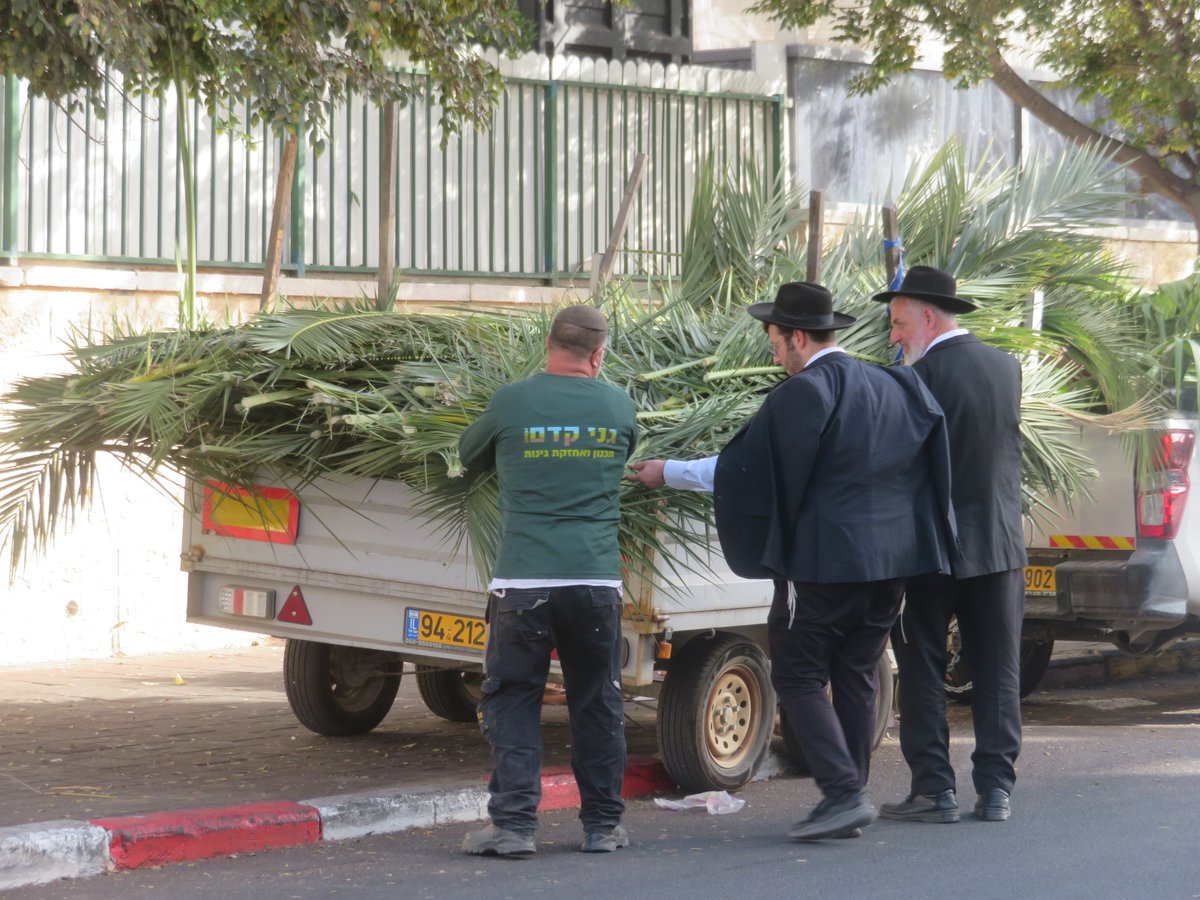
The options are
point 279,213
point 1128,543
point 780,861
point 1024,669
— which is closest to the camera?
point 780,861

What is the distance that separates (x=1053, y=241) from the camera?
287 inches

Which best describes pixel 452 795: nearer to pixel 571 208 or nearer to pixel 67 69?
pixel 67 69

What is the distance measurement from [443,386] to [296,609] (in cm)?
127

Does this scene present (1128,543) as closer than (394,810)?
No

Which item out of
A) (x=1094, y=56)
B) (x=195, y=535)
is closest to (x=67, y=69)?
(x=195, y=535)

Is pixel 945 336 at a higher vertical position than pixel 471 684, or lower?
higher

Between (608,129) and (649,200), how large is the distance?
0.63 meters

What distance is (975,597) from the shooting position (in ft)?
19.0

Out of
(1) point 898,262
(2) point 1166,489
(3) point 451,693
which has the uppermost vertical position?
(1) point 898,262

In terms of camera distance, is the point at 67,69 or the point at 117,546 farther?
the point at 117,546

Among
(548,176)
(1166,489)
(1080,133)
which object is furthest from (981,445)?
(1080,133)

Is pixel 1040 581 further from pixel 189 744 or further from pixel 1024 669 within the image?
pixel 189 744

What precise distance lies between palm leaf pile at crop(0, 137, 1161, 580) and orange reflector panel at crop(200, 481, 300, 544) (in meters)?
0.11

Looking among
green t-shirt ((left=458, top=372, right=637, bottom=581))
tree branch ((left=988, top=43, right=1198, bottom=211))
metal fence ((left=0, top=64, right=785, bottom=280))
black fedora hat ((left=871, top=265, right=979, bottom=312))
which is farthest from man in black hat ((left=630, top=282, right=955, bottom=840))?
tree branch ((left=988, top=43, right=1198, bottom=211))
